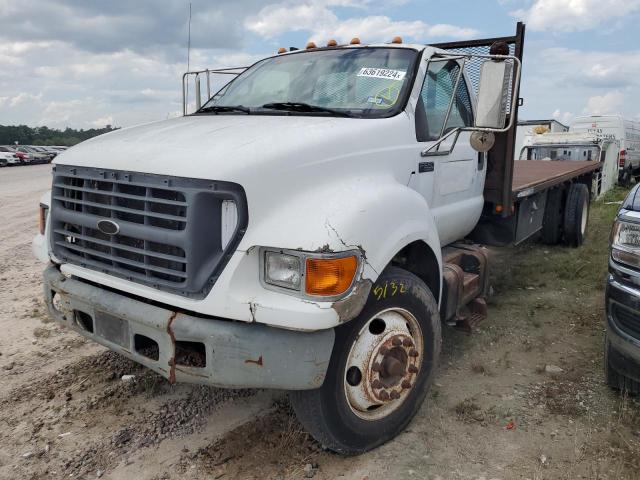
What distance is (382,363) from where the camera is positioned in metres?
2.95

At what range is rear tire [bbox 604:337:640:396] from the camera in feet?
11.4

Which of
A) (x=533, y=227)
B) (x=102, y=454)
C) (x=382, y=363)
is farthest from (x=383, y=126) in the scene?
(x=533, y=227)

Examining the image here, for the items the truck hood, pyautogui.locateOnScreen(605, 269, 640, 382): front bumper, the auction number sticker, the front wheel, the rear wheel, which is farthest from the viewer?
the rear wheel

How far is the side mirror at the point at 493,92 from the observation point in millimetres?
3205

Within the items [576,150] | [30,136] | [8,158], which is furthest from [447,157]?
[30,136]

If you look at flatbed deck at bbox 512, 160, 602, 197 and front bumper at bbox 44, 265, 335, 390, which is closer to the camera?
front bumper at bbox 44, 265, 335, 390

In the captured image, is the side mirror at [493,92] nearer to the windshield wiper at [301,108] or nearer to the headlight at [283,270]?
the windshield wiper at [301,108]

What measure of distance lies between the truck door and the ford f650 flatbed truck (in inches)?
0.8

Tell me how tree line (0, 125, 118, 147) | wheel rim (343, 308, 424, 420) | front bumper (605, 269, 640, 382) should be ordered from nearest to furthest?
wheel rim (343, 308, 424, 420) < front bumper (605, 269, 640, 382) < tree line (0, 125, 118, 147)

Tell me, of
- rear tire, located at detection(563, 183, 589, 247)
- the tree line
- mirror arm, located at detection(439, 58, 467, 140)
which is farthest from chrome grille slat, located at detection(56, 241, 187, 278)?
the tree line

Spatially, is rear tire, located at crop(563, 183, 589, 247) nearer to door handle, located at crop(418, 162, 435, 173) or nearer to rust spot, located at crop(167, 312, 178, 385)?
door handle, located at crop(418, 162, 435, 173)

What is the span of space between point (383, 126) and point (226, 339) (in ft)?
5.21

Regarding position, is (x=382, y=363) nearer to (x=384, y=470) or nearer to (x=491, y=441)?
(x=384, y=470)

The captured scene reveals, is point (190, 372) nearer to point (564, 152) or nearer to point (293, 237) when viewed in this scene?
point (293, 237)
